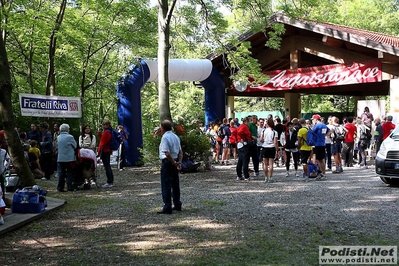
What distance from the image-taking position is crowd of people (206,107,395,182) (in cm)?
1184

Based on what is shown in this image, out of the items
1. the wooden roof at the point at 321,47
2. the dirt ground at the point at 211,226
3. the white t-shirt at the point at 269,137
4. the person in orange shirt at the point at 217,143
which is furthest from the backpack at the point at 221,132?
the dirt ground at the point at 211,226

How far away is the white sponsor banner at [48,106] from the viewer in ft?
42.5

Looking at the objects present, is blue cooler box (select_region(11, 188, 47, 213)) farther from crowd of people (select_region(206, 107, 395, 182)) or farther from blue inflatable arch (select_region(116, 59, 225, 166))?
blue inflatable arch (select_region(116, 59, 225, 166))

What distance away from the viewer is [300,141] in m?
11.8

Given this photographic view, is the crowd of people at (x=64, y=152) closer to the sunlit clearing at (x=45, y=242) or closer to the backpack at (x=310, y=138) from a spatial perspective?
the sunlit clearing at (x=45, y=242)

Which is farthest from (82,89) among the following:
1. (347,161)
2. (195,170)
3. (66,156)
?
(347,161)

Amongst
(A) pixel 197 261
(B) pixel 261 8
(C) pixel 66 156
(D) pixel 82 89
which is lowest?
(A) pixel 197 261

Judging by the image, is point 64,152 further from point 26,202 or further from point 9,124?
point 26,202

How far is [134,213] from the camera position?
8039 millimetres

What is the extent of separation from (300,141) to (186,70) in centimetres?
807

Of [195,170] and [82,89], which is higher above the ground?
[82,89]

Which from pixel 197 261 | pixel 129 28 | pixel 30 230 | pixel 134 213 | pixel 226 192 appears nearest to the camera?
pixel 197 261

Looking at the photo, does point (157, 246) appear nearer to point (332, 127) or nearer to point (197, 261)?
point (197, 261)

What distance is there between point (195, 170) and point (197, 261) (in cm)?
959
